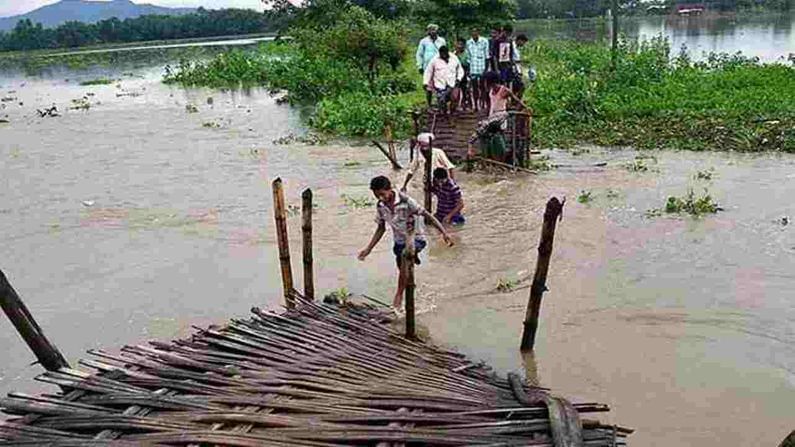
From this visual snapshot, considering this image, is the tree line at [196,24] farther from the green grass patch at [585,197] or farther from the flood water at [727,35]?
the green grass patch at [585,197]

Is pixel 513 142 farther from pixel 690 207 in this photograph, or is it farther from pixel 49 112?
pixel 49 112

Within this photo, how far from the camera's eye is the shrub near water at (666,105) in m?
13.9

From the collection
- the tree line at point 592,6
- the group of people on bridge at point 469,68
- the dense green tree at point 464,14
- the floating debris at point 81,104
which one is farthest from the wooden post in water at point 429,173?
the tree line at point 592,6

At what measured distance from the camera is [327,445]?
3.46m

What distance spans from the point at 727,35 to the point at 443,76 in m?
37.4

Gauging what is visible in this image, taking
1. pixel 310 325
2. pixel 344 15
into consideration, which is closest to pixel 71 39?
pixel 344 15

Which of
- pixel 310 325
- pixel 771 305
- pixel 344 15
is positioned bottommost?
pixel 771 305

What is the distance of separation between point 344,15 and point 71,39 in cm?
5534

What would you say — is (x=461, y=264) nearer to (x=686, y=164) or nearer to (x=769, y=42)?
(x=686, y=164)

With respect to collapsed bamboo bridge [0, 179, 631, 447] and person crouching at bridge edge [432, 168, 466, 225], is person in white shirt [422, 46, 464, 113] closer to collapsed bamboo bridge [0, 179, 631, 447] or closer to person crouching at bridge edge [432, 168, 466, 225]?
person crouching at bridge edge [432, 168, 466, 225]

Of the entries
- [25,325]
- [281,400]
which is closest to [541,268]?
[281,400]

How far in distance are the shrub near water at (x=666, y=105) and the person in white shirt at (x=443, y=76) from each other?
234 cm

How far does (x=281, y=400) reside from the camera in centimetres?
389

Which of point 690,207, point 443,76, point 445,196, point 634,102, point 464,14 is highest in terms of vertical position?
point 464,14
